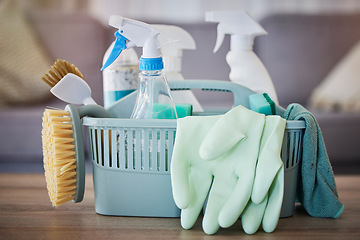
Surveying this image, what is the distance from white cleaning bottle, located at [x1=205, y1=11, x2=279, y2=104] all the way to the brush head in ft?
1.14

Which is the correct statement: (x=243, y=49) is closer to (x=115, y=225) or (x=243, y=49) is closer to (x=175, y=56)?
(x=175, y=56)

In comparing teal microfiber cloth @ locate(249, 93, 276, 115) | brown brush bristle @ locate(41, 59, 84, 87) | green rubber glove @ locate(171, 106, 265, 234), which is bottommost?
green rubber glove @ locate(171, 106, 265, 234)

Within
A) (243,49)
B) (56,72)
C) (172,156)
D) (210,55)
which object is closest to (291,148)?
(172,156)

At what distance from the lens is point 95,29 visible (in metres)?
2.11

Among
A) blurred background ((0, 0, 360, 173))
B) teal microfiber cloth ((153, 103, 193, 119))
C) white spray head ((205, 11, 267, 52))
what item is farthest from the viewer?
blurred background ((0, 0, 360, 173))

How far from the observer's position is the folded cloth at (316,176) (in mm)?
615

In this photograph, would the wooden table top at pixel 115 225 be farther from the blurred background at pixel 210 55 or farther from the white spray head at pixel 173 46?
the blurred background at pixel 210 55

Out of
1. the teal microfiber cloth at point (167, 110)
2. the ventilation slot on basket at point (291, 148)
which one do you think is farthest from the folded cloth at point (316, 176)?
the teal microfiber cloth at point (167, 110)

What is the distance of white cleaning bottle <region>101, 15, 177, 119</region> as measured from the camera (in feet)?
2.01

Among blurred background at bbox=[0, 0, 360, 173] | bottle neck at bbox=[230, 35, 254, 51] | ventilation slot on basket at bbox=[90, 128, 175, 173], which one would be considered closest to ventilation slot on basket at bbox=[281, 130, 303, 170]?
ventilation slot on basket at bbox=[90, 128, 175, 173]

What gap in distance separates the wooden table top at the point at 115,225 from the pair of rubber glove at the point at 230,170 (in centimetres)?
2

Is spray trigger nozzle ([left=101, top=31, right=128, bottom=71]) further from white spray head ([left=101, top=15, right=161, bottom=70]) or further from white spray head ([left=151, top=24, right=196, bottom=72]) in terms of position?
white spray head ([left=151, top=24, right=196, bottom=72])

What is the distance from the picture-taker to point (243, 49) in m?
0.82

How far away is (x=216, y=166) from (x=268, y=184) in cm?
7
